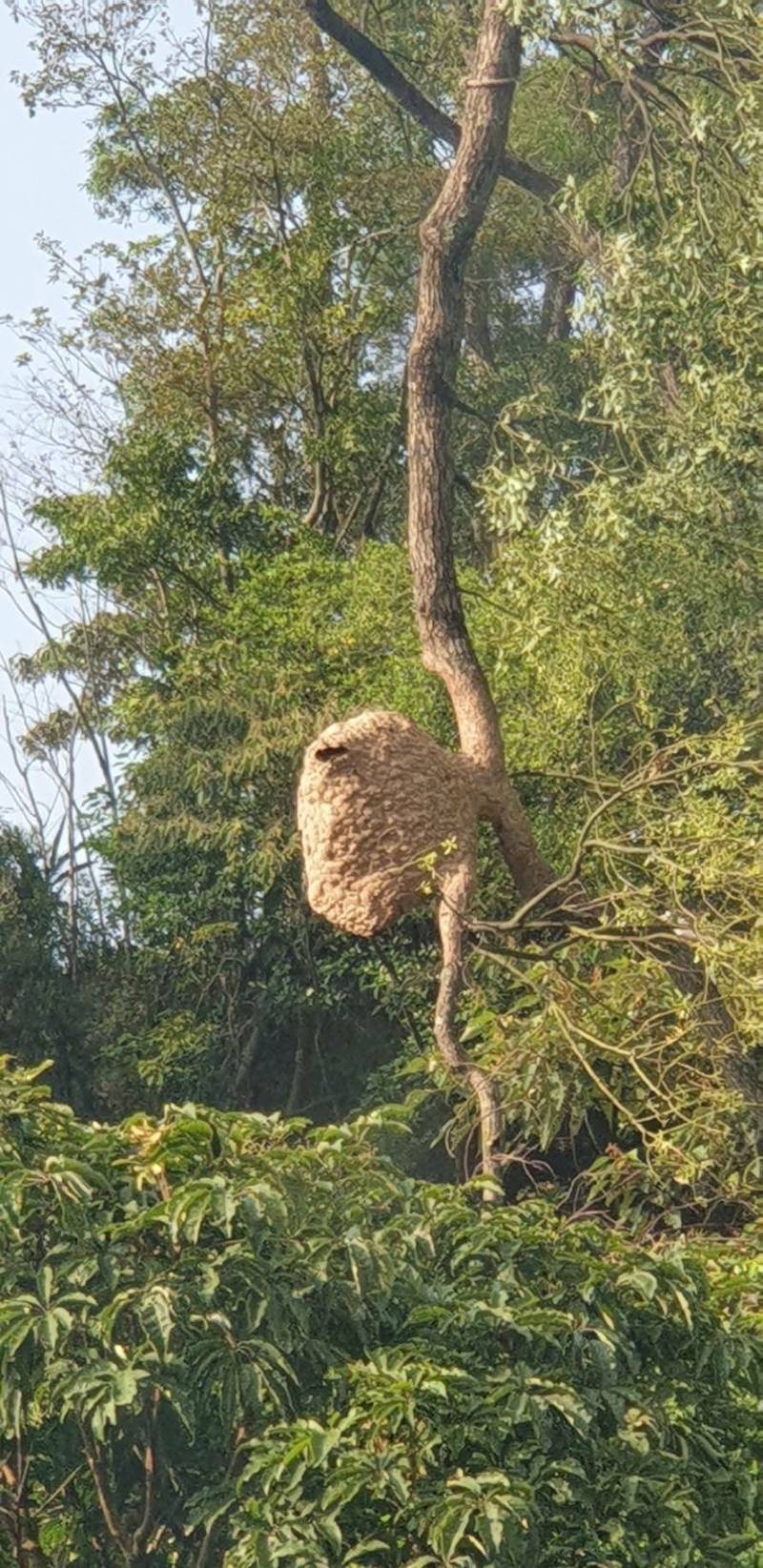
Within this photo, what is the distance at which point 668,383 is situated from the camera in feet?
49.3

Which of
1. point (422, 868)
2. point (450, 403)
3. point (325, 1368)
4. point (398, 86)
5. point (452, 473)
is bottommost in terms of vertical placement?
point (325, 1368)

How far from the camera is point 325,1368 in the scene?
5.95 m

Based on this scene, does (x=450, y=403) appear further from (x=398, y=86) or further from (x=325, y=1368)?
(x=325, y=1368)

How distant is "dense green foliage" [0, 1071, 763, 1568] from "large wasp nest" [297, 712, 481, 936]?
5.42 metres

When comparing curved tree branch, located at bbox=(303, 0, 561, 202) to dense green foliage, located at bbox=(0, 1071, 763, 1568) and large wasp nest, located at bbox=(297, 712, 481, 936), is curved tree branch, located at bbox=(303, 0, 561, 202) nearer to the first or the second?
large wasp nest, located at bbox=(297, 712, 481, 936)

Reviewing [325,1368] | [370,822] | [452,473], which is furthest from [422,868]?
[325,1368]

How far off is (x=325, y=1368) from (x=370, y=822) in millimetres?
6111

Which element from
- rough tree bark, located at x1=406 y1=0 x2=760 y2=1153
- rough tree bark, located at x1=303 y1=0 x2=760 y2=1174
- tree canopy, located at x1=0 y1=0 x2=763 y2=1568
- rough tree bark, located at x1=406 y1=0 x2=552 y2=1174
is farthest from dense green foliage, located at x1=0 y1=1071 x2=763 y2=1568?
rough tree bark, located at x1=406 y1=0 x2=552 y2=1174

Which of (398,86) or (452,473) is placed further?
→ (398,86)

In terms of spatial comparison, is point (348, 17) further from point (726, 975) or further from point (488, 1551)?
point (488, 1551)

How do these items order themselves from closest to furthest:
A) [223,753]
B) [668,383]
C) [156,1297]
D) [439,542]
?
[156,1297], [439,542], [668,383], [223,753]

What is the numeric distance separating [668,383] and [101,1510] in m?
10.2

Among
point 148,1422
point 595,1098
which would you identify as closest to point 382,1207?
point 148,1422

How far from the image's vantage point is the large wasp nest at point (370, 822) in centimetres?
1195
